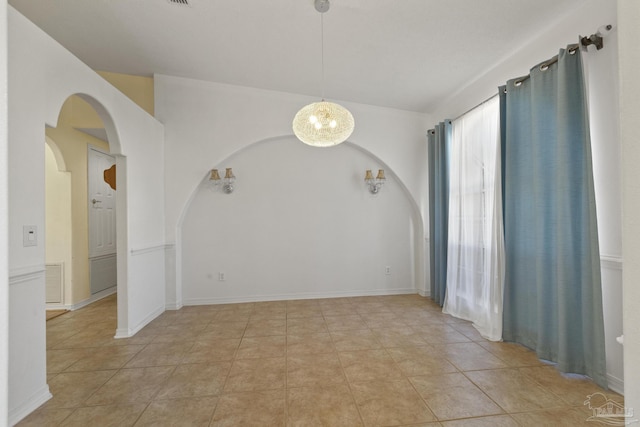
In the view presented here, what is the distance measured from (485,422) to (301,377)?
4.03 ft

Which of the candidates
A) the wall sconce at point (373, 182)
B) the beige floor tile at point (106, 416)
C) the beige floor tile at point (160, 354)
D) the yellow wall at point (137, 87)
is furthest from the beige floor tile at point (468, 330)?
the yellow wall at point (137, 87)

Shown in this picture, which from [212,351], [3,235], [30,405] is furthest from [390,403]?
[30,405]

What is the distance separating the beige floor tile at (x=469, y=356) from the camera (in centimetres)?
234

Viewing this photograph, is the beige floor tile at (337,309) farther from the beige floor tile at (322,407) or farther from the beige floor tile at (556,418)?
the beige floor tile at (556,418)

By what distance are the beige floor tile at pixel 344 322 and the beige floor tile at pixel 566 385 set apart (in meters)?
1.52

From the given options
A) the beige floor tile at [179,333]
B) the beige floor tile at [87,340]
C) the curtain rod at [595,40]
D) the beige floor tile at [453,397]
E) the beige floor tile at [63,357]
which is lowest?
the beige floor tile at [453,397]

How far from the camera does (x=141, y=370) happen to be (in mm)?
2334

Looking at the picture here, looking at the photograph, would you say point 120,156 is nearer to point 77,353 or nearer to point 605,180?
point 77,353

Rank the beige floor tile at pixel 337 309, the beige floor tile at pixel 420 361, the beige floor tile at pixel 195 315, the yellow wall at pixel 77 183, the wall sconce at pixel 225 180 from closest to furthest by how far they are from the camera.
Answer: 1. the beige floor tile at pixel 420 361
2. the beige floor tile at pixel 195 315
3. the beige floor tile at pixel 337 309
4. the yellow wall at pixel 77 183
5. the wall sconce at pixel 225 180

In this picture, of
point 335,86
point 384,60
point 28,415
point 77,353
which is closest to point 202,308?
point 77,353

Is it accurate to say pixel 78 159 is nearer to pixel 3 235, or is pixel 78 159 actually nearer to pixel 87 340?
pixel 87 340

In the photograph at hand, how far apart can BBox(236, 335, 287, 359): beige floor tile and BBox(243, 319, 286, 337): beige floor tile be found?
100mm

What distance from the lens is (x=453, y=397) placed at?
1951mm

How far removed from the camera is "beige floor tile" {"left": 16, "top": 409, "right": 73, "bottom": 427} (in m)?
1.73
